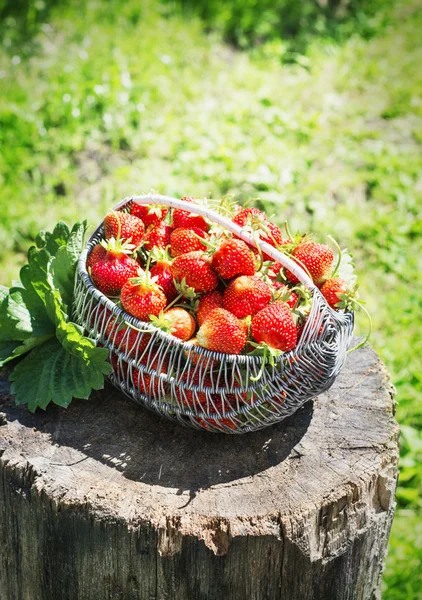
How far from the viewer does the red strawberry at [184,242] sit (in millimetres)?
2016

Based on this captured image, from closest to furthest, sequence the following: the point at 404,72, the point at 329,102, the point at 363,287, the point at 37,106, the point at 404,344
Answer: the point at 404,344, the point at 363,287, the point at 37,106, the point at 329,102, the point at 404,72

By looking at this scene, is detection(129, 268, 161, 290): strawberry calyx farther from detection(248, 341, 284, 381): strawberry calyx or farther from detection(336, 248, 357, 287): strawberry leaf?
detection(336, 248, 357, 287): strawberry leaf

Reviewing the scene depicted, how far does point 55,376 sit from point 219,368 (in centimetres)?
54

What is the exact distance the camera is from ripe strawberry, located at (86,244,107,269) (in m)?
2.05

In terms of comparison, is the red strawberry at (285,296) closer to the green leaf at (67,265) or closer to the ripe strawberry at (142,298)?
the ripe strawberry at (142,298)

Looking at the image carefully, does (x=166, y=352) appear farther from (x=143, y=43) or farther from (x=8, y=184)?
(x=143, y=43)

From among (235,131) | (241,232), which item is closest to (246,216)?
(241,232)

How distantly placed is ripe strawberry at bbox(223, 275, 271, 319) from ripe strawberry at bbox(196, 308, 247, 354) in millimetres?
67

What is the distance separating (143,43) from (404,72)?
2353 millimetres

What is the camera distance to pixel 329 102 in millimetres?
5590

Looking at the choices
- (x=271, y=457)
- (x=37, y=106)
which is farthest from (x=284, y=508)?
(x=37, y=106)

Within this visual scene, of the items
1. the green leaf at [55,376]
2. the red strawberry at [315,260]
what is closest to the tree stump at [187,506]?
the green leaf at [55,376]

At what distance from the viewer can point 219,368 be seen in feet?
6.12

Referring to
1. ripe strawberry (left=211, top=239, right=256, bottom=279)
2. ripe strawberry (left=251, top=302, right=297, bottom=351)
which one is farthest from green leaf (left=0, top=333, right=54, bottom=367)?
ripe strawberry (left=251, top=302, right=297, bottom=351)
